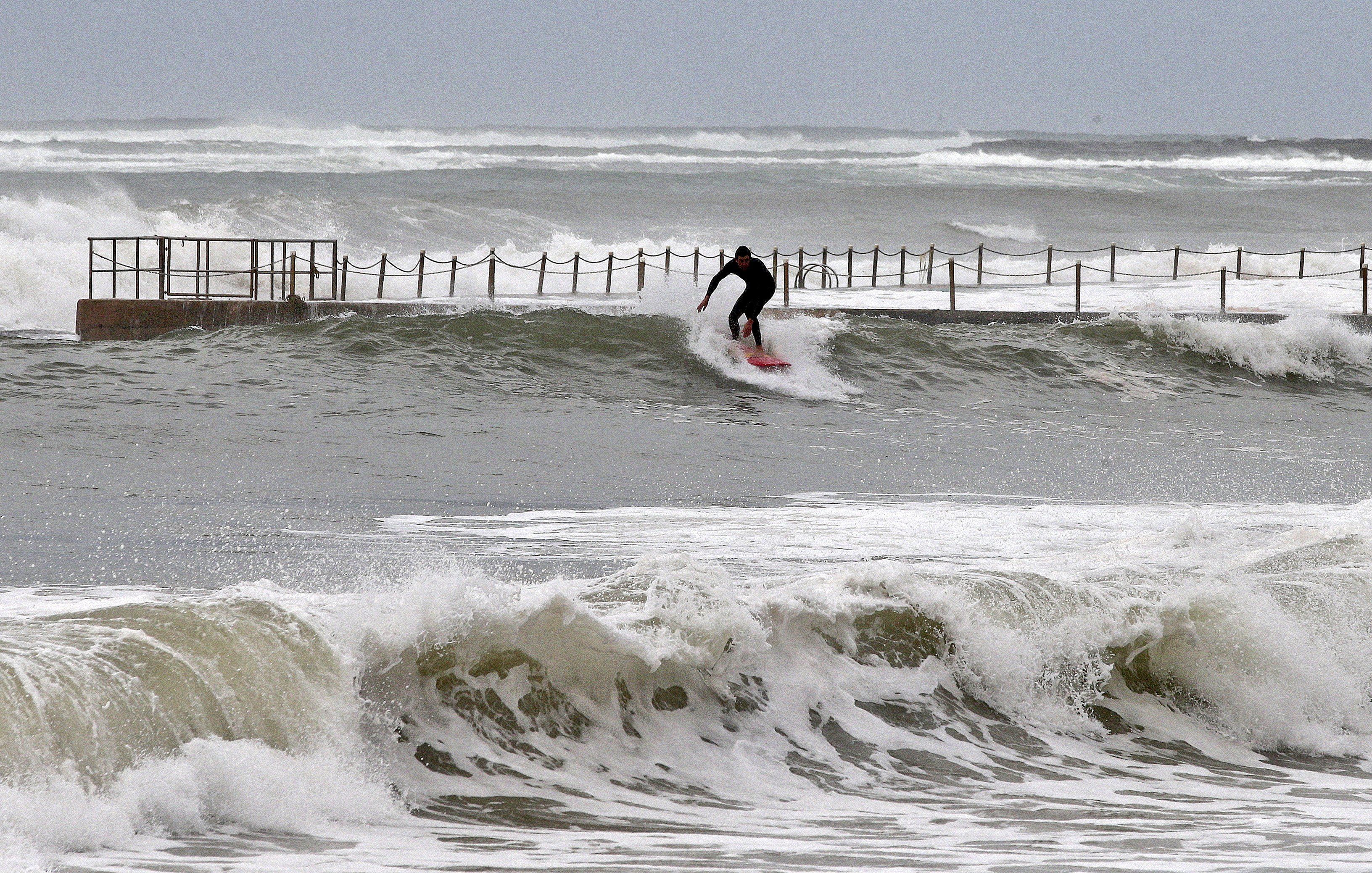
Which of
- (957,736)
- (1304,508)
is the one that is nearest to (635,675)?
(957,736)

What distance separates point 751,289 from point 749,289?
3cm

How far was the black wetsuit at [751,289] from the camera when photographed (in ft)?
56.4

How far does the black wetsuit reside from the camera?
1719cm

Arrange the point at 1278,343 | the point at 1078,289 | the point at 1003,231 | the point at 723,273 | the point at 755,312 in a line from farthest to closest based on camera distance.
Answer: the point at 1003,231 → the point at 1078,289 → the point at 1278,343 → the point at 755,312 → the point at 723,273

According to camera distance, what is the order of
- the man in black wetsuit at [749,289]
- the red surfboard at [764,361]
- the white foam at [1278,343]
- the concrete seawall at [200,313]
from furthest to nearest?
the white foam at [1278,343] → the concrete seawall at [200,313] → the red surfboard at [764,361] → the man in black wetsuit at [749,289]

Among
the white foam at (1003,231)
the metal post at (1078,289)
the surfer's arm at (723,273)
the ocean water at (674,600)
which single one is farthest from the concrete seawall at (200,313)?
the white foam at (1003,231)

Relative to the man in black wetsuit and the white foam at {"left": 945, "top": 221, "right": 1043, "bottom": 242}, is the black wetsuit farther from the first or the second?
the white foam at {"left": 945, "top": 221, "right": 1043, "bottom": 242}

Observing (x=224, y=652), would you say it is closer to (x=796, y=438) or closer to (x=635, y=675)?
(x=635, y=675)

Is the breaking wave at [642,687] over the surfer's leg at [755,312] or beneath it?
beneath

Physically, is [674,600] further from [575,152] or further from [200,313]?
[575,152]

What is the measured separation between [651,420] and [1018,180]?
214 feet

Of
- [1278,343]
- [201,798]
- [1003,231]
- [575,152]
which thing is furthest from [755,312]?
[575,152]

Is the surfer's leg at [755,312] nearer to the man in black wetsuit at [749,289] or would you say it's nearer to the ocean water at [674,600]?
the man in black wetsuit at [749,289]

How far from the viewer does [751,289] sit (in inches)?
703
